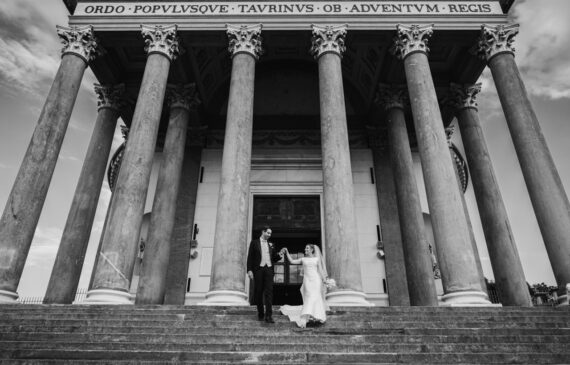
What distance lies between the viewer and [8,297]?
11.6 metres

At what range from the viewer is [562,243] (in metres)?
12.2

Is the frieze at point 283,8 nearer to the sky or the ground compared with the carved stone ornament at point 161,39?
nearer to the sky

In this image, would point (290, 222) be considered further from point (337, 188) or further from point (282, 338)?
point (282, 338)

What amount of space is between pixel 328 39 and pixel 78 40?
9.62 meters

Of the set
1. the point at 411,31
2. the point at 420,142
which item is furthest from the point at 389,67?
the point at 420,142

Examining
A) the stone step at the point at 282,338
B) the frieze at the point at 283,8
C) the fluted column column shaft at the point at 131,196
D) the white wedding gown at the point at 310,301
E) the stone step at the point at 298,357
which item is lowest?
the stone step at the point at 298,357

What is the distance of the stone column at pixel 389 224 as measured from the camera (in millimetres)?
17875

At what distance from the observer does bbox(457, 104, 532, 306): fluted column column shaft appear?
14977 millimetres

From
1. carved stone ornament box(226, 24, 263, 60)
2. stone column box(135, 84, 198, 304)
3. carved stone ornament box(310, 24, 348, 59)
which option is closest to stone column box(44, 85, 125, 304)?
stone column box(135, 84, 198, 304)

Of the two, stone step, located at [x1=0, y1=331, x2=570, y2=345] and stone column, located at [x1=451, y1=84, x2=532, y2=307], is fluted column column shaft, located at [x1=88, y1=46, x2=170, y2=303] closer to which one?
stone step, located at [x1=0, y1=331, x2=570, y2=345]

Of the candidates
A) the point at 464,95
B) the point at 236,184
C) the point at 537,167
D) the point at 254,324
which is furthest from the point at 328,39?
the point at 254,324

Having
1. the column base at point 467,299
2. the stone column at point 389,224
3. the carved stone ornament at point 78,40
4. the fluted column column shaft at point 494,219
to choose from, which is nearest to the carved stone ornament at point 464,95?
the fluted column column shaft at point 494,219

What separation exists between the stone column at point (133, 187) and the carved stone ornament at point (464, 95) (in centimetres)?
1263

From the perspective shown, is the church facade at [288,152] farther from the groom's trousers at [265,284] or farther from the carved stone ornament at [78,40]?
the groom's trousers at [265,284]
